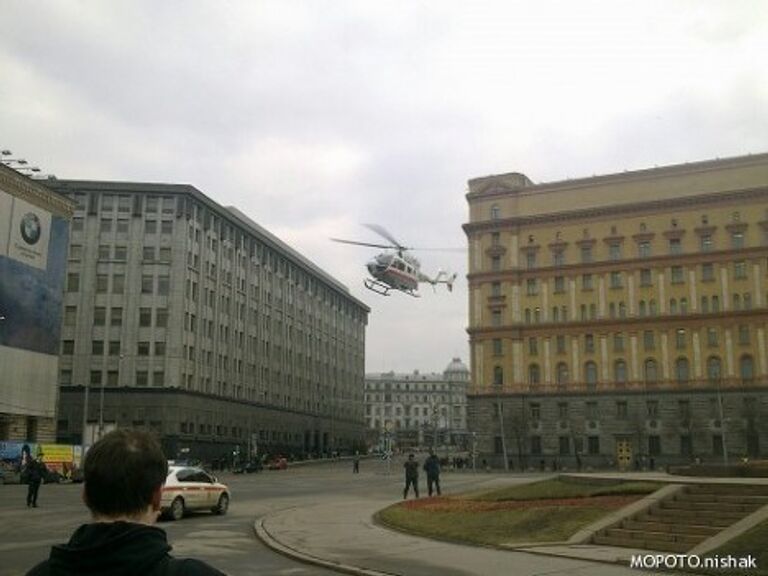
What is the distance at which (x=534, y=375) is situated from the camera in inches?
3775

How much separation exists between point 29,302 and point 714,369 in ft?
223

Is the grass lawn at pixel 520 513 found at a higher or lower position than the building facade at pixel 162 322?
lower

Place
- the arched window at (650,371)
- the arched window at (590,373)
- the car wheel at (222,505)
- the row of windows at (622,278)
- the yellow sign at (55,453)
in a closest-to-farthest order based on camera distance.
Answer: the car wheel at (222,505)
the yellow sign at (55,453)
the row of windows at (622,278)
the arched window at (650,371)
the arched window at (590,373)

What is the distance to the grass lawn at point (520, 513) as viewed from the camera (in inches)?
733

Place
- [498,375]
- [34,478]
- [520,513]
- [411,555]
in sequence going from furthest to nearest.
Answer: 1. [498,375]
2. [34,478]
3. [520,513]
4. [411,555]

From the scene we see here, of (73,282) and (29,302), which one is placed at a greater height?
(73,282)

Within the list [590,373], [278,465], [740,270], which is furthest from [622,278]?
[278,465]

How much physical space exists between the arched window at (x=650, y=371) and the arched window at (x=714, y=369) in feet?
17.8

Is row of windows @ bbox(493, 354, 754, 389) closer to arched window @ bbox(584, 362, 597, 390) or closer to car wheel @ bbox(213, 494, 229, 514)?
arched window @ bbox(584, 362, 597, 390)

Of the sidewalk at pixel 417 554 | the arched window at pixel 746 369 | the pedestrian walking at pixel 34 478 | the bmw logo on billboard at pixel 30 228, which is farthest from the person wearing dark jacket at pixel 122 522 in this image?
the arched window at pixel 746 369

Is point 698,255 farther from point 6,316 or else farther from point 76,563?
point 76,563

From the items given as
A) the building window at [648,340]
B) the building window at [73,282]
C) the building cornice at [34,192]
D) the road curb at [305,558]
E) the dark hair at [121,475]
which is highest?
the building cornice at [34,192]

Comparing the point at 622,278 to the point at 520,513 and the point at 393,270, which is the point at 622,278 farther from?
the point at 520,513

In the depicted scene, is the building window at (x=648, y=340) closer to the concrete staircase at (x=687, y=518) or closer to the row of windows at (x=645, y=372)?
the row of windows at (x=645, y=372)
